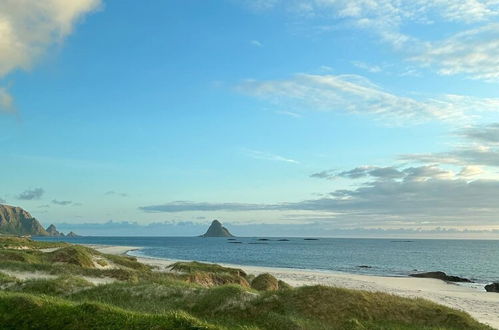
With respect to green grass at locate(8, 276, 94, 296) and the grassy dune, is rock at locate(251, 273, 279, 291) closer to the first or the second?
the grassy dune

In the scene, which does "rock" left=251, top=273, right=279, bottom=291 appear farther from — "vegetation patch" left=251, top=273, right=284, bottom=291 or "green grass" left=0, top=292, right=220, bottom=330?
"green grass" left=0, top=292, right=220, bottom=330

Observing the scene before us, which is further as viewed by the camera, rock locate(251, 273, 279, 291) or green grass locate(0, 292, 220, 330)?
rock locate(251, 273, 279, 291)

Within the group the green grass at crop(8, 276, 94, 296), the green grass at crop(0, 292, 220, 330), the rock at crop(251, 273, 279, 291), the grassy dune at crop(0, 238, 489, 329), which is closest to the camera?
the green grass at crop(0, 292, 220, 330)

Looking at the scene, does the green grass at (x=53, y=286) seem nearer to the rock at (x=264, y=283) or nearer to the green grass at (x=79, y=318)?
the green grass at (x=79, y=318)

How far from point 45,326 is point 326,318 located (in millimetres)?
11077

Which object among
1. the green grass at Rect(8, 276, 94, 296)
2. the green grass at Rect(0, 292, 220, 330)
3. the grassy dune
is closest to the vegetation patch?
the grassy dune

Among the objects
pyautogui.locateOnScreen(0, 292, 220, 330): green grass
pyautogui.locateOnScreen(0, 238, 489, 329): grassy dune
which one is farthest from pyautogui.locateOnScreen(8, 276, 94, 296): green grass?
pyautogui.locateOnScreen(0, 292, 220, 330): green grass

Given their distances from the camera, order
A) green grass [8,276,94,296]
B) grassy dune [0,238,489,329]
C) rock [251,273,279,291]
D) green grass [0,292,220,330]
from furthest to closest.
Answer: rock [251,273,279,291]
green grass [8,276,94,296]
grassy dune [0,238,489,329]
green grass [0,292,220,330]

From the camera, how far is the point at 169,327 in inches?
598

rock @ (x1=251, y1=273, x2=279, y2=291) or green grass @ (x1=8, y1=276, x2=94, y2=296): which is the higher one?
green grass @ (x1=8, y1=276, x2=94, y2=296)

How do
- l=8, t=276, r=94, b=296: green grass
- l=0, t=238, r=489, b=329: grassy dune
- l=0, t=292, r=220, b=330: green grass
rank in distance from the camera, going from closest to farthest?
1. l=0, t=292, r=220, b=330: green grass
2. l=0, t=238, r=489, b=329: grassy dune
3. l=8, t=276, r=94, b=296: green grass

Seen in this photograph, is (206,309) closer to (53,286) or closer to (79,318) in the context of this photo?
(79,318)

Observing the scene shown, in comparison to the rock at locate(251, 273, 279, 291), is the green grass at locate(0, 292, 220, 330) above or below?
above

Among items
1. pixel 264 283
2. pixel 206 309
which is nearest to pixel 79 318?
pixel 206 309
